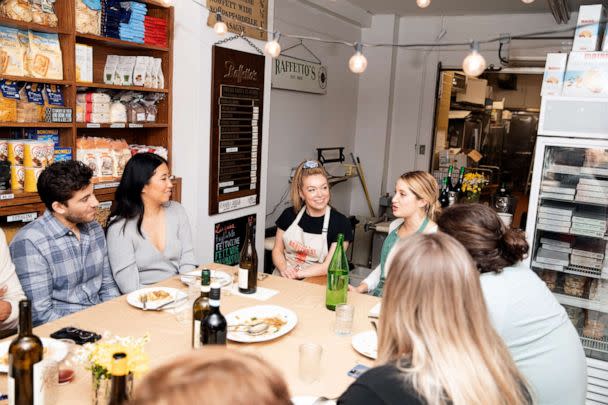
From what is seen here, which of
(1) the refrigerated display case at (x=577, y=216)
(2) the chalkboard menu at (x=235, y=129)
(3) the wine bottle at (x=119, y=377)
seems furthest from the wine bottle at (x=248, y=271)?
(1) the refrigerated display case at (x=577, y=216)

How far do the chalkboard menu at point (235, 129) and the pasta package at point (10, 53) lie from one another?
126 centimetres

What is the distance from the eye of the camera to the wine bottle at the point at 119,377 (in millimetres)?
1198

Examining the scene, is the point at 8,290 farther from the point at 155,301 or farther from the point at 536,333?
the point at 536,333

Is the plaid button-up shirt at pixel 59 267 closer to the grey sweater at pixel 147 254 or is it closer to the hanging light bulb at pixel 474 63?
the grey sweater at pixel 147 254

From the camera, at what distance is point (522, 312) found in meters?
1.70

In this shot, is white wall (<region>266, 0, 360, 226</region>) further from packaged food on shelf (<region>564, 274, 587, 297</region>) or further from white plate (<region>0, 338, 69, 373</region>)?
white plate (<region>0, 338, 69, 373</region>)

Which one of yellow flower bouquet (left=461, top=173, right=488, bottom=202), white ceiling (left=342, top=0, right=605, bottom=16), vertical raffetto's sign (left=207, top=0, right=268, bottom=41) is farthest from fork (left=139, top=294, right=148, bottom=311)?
white ceiling (left=342, top=0, right=605, bottom=16)

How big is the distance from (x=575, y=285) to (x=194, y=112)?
2919mm

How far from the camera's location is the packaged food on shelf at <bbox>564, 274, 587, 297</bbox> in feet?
12.5

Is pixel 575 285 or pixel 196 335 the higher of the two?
pixel 196 335

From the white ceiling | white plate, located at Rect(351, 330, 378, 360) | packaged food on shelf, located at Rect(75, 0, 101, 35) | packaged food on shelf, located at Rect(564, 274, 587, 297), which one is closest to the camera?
white plate, located at Rect(351, 330, 378, 360)

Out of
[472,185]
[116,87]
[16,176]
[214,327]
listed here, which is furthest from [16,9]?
[472,185]

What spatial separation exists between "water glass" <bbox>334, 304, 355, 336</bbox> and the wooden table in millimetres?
24

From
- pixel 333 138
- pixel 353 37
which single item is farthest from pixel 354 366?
pixel 353 37
